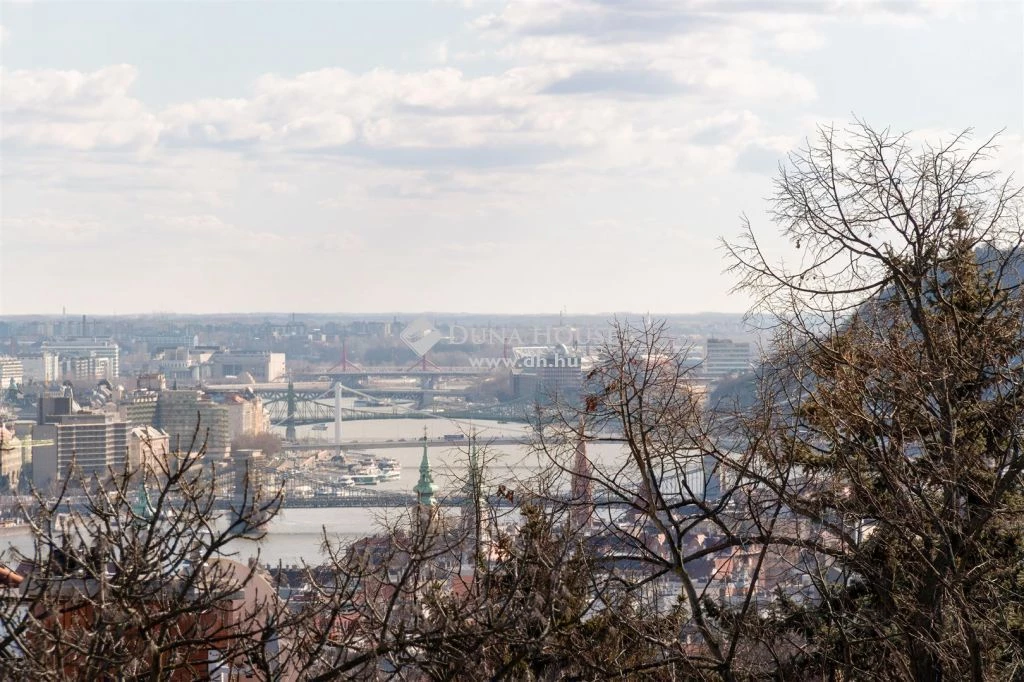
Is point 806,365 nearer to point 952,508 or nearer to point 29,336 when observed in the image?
point 952,508

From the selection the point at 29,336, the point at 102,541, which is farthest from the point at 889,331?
the point at 29,336

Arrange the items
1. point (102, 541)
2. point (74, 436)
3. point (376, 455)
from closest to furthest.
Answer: point (102, 541) < point (74, 436) < point (376, 455)

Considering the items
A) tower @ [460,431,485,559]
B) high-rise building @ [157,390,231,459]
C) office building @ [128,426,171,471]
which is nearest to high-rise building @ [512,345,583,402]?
high-rise building @ [157,390,231,459]

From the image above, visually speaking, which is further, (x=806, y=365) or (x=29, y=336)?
(x=29, y=336)

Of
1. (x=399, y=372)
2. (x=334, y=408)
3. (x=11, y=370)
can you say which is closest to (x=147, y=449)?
(x=334, y=408)

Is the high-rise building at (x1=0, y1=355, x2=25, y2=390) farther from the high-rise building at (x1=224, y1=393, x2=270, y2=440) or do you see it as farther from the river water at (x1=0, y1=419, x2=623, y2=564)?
the high-rise building at (x1=224, y1=393, x2=270, y2=440)

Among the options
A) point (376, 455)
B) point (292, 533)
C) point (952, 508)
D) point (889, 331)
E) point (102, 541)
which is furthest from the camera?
point (376, 455)

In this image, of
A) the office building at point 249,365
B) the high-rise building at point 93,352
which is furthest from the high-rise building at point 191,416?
the office building at point 249,365

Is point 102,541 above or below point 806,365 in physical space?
A: below
